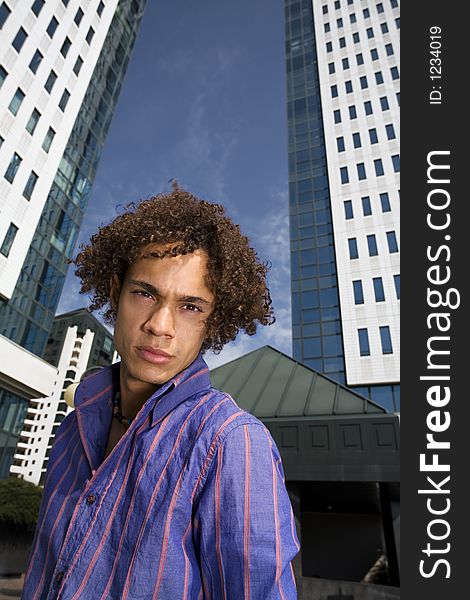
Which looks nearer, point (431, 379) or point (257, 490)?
point (257, 490)

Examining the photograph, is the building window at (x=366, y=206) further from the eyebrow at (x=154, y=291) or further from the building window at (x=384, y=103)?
the eyebrow at (x=154, y=291)

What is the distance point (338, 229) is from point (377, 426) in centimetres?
2747

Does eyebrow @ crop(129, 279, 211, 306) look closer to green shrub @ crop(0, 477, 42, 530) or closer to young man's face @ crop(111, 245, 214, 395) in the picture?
young man's face @ crop(111, 245, 214, 395)

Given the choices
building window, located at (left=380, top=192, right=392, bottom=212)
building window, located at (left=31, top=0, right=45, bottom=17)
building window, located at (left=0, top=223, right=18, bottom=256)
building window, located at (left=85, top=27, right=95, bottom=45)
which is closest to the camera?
building window, located at (left=0, top=223, right=18, bottom=256)

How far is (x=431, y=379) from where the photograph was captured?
13.7 feet

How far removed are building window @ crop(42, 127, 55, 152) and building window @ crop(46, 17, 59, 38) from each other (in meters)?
6.97

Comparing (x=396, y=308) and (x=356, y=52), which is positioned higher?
(x=356, y=52)

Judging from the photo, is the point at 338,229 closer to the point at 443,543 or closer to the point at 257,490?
the point at 443,543

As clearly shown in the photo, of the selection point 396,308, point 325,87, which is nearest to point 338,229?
point 396,308

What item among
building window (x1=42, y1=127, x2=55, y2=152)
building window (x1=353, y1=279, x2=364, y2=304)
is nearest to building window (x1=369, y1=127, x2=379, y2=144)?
building window (x1=353, y1=279, x2=364, y2=304)

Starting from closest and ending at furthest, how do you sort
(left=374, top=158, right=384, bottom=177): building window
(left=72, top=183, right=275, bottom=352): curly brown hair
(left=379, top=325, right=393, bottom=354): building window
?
1. (left=72, top=183, right=275, bottom=352): curly brown hair
2. (left=379, top=325, right=393, bottom=354): building window
3. (left=374, top=158, right=384, bottom=177): building window

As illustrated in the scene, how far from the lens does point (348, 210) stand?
34.7 metres

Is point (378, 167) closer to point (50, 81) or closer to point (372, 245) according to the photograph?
point (372, 245)

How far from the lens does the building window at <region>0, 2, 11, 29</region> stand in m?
23.9
